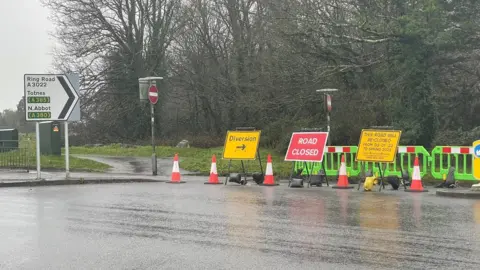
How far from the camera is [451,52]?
2248 cm

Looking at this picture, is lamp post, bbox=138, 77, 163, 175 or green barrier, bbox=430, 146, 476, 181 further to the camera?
lamp post, bbox=138, 77, 163, 175

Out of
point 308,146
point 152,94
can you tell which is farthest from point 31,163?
point 308,146

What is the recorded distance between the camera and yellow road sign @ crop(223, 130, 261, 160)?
1648 centimetres

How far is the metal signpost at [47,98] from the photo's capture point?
16.0 meters

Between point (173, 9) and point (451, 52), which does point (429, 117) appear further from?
point (173, 9)

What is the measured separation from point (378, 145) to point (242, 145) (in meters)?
4.14

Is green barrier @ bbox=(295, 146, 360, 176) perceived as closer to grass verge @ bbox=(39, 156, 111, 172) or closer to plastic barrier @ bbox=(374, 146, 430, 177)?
plastic barrier @ bbox=(374, 146, 430, 177)

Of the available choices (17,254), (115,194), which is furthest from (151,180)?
(17,254)

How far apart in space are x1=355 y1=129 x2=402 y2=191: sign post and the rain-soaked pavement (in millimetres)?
1783

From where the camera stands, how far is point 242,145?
1681 cm

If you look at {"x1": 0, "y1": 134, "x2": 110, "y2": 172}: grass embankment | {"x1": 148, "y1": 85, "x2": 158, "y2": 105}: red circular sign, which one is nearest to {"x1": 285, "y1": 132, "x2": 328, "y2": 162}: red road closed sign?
{"x1": 148, "y1": 85, "x2": 158, "y2": 105}: red circular sign

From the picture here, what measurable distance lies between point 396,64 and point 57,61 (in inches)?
1063

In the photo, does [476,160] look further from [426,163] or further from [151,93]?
[151,93]

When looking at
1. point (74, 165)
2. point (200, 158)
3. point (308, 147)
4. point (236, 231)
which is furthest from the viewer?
point (200, 158)
